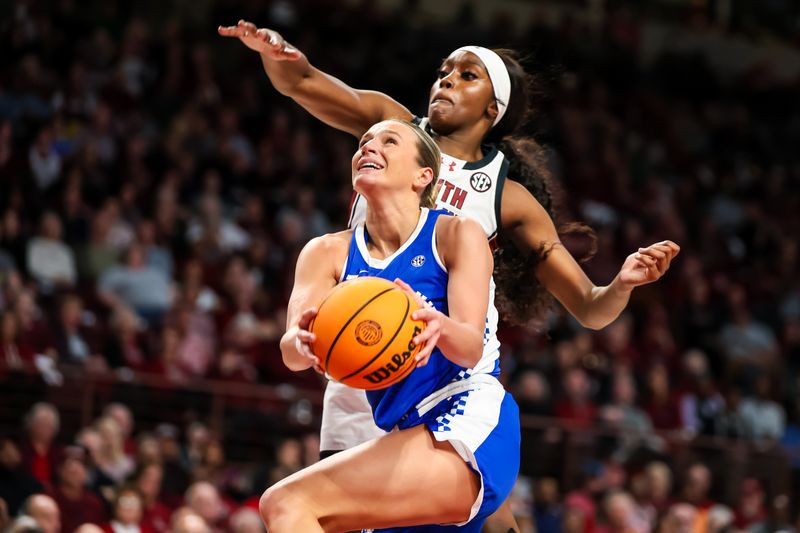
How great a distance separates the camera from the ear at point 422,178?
400 cm

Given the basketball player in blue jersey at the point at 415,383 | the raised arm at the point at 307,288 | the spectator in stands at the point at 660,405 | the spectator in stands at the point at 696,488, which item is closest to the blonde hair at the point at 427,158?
the basketball player in blue jersey at the point at 415,383

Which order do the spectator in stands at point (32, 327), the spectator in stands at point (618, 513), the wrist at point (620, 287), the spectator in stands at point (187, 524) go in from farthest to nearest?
the spectator in stands at point (618, 513)
the spectator in stands at point (32, 327)
the spectator in stands at point (187, 524)
the wrist at point (620, 287)

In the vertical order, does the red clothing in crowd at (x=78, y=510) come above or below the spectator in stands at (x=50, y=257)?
below

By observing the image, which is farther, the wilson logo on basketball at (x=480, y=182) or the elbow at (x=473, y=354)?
the wilson logo on basketball at (x=480, y=182)

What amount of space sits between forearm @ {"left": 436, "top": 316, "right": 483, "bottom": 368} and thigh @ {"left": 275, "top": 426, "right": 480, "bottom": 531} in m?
0.29

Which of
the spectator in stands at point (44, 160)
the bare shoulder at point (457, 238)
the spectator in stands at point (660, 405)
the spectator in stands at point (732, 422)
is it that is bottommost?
the spectator in stands at point (732, 422)

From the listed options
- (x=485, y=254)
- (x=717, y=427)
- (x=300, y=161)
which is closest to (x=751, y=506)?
(x=717, y=427)

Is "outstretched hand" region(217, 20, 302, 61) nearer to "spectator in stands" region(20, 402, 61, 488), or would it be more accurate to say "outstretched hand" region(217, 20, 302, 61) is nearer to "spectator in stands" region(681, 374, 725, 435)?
"spectator in stands" region(20, 402, 61, 488)

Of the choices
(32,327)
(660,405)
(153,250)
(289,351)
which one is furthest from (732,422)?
(289,351)

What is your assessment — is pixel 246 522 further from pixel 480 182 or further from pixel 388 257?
pixel 388 257

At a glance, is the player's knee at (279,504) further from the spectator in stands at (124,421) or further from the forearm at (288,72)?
the spectator in stands at (124,421)

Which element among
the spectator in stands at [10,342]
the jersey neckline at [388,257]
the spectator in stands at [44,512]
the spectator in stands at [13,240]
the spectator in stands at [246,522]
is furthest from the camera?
the spectator in stands at [13,240]

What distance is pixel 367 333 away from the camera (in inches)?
134

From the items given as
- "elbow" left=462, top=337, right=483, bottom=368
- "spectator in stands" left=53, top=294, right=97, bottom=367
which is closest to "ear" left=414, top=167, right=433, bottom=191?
"elbow" left=462, top=337, right=483, bottom=368
